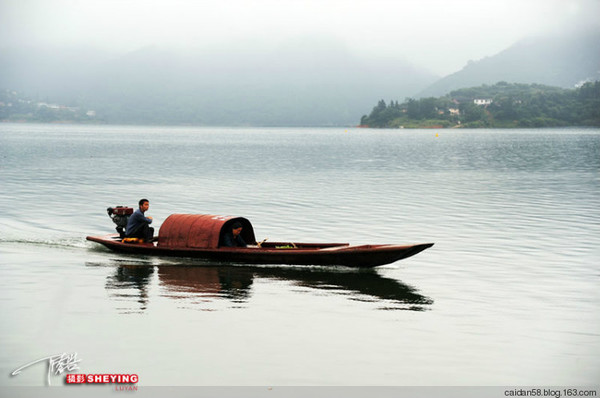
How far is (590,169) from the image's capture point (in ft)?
271

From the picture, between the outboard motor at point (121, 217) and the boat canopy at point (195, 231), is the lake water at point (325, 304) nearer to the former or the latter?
the boat canopy at point (195, 231)

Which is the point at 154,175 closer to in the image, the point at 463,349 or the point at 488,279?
the point at 488,279

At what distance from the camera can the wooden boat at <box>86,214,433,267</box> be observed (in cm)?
2442

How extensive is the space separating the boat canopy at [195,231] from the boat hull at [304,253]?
0.26 metres

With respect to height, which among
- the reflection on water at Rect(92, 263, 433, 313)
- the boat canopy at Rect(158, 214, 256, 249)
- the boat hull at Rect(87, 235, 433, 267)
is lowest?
the reflection on water at Rect(92, 263, 433, 313)

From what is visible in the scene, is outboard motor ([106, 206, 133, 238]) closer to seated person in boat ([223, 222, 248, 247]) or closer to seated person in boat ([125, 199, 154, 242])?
seated person in boat ([125, 199, 154, 242])

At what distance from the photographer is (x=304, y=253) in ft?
81.1

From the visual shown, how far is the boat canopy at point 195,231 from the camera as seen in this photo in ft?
86.4

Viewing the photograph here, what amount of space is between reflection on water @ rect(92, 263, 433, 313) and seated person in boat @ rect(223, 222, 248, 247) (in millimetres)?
964

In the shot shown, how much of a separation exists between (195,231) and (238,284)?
13.3 feet

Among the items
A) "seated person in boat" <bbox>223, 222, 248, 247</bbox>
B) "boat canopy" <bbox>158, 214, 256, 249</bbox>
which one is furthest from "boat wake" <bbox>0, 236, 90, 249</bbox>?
"seated person in boat" <bbox>223, 222, 248, 247</bbox>

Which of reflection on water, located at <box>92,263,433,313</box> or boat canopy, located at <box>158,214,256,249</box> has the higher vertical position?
boat canopy, located at <box>158,214,256,249</box>

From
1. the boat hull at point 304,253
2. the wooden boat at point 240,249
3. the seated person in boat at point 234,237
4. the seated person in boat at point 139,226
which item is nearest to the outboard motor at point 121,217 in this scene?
the wooden boat at point 240,249

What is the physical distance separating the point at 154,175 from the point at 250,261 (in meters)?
52.6
